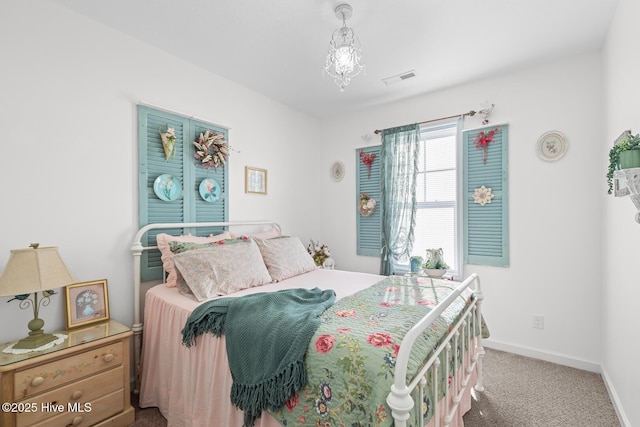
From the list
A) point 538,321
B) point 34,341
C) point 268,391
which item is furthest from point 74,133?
point 538,321

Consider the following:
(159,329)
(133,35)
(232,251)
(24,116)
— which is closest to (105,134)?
(24,116)

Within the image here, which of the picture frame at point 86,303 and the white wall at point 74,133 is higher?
the white wall at point 74,133

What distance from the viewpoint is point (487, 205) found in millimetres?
2934

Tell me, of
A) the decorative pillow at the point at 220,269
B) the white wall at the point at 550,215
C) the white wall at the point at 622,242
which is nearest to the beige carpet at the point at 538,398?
the white wall at the point at 622,242

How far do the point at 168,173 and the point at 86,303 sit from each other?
3.56 ft

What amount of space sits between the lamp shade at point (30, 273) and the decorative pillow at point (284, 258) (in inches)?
52.8

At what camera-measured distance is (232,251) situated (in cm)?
228

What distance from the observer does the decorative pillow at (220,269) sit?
199cm

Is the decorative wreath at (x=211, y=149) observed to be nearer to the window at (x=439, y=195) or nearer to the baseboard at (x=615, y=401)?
the window at (x=439, y=195)

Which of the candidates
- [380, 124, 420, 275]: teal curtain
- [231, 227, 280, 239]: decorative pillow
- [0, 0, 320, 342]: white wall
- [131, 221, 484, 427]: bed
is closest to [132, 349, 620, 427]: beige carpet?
[131, 221, 484, 427]: bed

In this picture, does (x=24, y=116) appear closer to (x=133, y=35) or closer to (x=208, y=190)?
(x=133, y=35)

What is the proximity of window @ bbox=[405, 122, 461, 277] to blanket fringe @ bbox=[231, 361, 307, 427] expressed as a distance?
2.39 m

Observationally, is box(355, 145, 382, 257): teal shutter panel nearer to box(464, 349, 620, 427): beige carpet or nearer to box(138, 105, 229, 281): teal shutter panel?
box(464, 349, 620, 427): beige carpet

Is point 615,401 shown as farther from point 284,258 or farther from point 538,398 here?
point 284,258
